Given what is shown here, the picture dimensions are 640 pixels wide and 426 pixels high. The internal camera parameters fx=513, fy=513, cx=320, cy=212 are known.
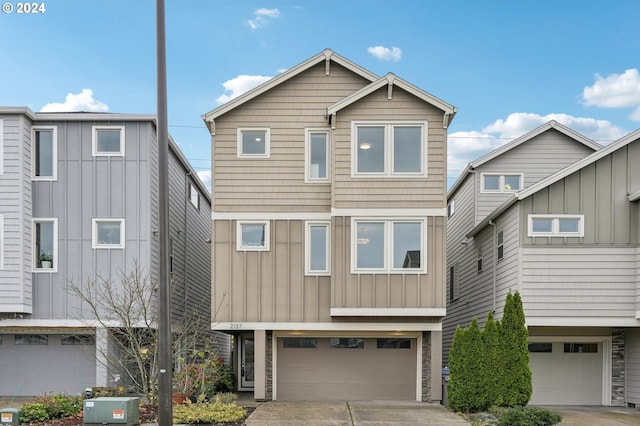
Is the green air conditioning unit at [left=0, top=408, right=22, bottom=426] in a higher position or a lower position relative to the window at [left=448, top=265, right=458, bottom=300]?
lower

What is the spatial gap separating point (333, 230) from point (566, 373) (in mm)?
7603

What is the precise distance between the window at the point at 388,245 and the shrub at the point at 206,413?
4249 millimetres

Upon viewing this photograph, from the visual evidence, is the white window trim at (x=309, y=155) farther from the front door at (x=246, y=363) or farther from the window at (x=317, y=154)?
the front door at (x=246, y=363)

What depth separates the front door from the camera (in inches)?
623

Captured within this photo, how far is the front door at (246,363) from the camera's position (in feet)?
51.9

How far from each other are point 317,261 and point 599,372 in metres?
8.26

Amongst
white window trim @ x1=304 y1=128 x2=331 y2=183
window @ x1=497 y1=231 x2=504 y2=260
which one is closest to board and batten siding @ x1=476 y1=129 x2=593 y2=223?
window @ x1=497 y1=231 x2=504 y2=260

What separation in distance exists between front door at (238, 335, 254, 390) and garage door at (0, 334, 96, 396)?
4.19 m

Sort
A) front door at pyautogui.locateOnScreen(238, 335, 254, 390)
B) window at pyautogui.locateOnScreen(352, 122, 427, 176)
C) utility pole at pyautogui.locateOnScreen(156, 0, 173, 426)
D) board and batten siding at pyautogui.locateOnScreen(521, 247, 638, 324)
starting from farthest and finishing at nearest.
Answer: front door at pyautogui.locateOnScreen(238, 335, 254, 390)
window at pyautogui.locateOnScreen(352, 122, 427, 176)
board and batten siding at pyautogui.locateOnScreen(521, 247, 638, 324)
utility pole at pyautogui.locateOnScreen(156, 0, 173, 426)

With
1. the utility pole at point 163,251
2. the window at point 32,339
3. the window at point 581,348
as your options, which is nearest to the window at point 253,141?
the utility pole at point 163,251

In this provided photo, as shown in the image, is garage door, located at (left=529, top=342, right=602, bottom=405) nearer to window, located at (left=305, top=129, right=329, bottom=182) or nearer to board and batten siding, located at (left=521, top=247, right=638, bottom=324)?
board and batten siding, located at (left=521, top=247, right=638, bottom=324)

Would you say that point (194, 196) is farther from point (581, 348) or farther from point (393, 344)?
point (581, 348)

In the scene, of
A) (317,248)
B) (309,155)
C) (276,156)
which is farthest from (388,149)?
(317,248)

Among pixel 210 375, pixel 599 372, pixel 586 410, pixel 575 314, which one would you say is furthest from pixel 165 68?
pixel 599 372
